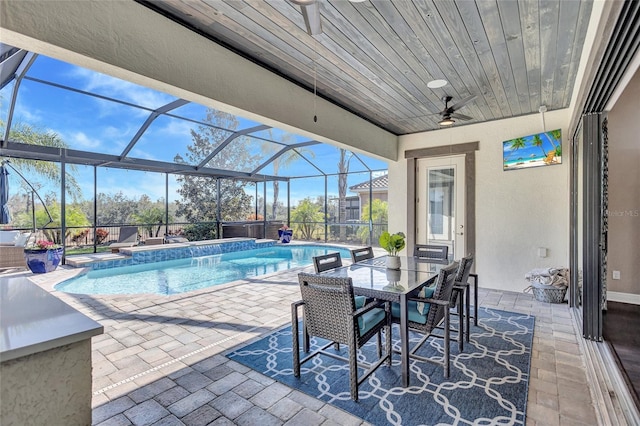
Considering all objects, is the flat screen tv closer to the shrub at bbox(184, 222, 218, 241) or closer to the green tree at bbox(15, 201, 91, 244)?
the shrub at bbox(184, 222, 218, 241)

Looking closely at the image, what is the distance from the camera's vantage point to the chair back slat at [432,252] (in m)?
3.98

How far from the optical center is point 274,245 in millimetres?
11320

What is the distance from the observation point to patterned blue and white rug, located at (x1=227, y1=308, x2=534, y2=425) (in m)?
2.03

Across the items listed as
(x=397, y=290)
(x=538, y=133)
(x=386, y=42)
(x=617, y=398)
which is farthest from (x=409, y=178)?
(x=617, y=398)

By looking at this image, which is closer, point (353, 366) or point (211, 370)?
point (353, 366)

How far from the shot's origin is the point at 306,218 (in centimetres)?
1271

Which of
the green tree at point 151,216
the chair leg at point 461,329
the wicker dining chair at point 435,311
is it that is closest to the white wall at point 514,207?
the chair leg at point 461,329

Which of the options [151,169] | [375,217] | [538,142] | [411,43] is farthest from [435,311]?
[151,169]

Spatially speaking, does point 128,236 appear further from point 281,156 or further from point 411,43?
point 411,43

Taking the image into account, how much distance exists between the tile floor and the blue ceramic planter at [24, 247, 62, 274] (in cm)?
244

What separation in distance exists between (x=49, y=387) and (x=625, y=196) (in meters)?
6.09

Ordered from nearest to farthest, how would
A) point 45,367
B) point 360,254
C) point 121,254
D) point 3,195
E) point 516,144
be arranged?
point 45,367, point 360,254, point 516,144, point 3,195, point 121,254

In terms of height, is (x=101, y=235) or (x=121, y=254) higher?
(x=101, y=235)

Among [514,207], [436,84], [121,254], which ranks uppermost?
[436,84]
